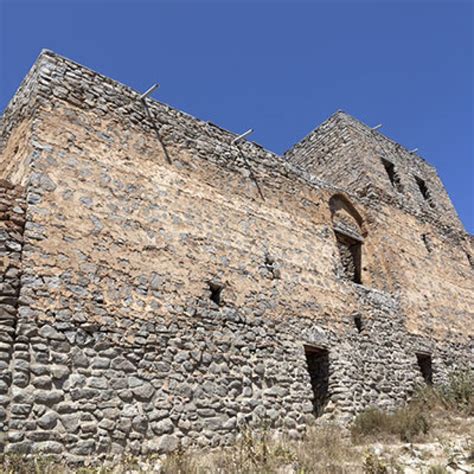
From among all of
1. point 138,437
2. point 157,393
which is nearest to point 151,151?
point 157,393

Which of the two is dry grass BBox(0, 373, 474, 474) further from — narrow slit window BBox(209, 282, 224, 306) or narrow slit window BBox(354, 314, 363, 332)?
narrow slit window BBox(209, 282, 224, 306)

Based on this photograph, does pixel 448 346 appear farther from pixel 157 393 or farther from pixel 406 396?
pixel 157 393

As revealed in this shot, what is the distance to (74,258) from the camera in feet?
20.0

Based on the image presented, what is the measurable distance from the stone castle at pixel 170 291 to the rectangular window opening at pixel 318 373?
30 mm

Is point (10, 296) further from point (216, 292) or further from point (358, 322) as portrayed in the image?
point (358, 322)

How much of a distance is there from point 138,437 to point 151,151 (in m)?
4.73

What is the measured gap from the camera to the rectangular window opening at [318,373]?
862 centimetres

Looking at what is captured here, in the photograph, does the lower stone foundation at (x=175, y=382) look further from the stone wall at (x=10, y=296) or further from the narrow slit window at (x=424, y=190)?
the narrow slit window at (x=424, y=190)

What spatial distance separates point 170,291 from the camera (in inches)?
272

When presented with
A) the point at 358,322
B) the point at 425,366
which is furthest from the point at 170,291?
the point at 425,366

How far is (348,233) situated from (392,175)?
4738 mm

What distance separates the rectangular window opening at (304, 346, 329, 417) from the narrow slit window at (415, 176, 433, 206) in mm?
9454

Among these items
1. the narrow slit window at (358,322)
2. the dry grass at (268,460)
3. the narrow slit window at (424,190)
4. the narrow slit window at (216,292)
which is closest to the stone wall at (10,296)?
the dry grass at (268,460)

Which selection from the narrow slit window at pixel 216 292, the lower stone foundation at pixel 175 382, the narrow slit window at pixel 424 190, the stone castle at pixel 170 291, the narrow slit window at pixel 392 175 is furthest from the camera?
the narrow slit window at pixel 424 190
